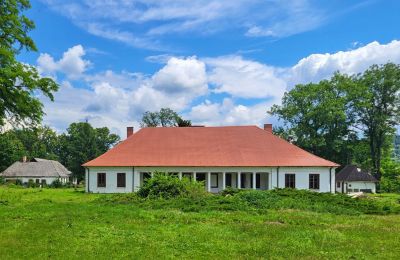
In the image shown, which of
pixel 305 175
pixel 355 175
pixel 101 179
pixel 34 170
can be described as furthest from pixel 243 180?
pixel 34 170

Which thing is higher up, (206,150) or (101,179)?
(206,150)

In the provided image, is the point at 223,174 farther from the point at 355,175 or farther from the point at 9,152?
the point at 9,152

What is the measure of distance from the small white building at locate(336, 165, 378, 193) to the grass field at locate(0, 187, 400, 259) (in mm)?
33654

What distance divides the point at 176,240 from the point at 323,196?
1361 cm

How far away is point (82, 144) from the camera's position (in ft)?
242

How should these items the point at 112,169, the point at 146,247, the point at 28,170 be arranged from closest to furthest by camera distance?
the point at 146,247 < the point at 112,169 < the point at 28,170

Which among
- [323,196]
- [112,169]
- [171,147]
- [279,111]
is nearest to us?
[323,196]

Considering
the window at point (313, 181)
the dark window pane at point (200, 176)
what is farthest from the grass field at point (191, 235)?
the dark window pane at point (200, 176)

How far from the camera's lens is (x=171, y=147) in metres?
41.0

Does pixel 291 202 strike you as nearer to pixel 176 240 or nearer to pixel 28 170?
pixel 176 240

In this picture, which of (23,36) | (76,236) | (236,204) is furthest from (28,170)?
(76,236)

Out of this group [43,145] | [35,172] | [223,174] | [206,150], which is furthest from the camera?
[43,145]

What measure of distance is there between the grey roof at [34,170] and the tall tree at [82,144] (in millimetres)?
2668

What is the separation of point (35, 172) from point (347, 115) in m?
47.7
